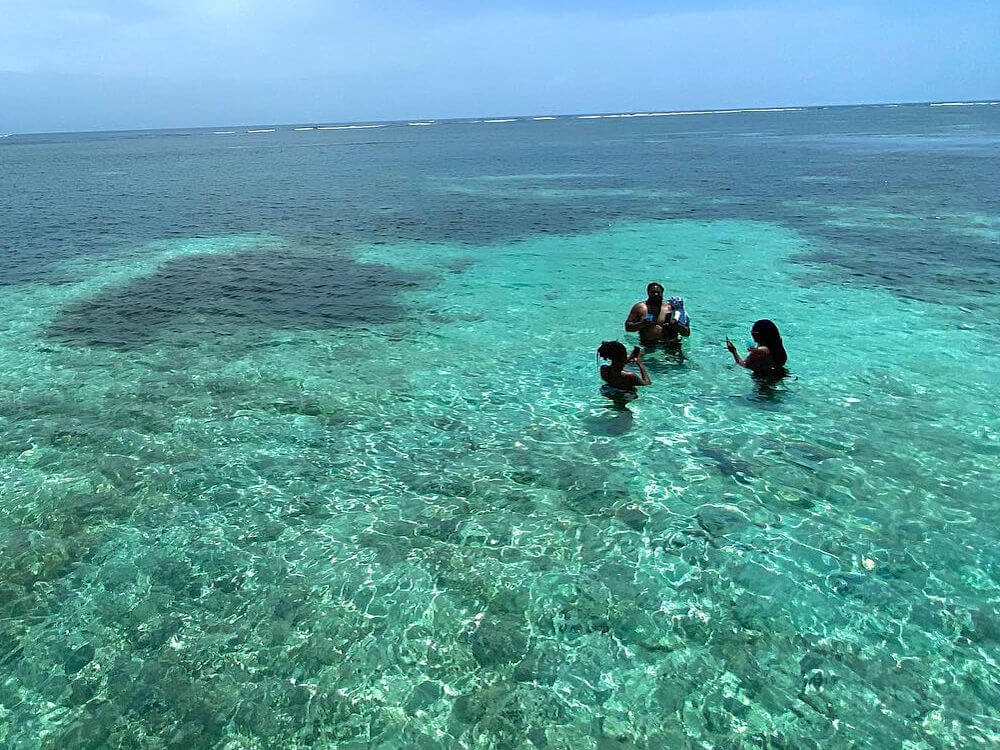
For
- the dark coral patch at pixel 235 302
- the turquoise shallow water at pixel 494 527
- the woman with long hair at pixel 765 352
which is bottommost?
the turquoise shallow water at pixel 494 527

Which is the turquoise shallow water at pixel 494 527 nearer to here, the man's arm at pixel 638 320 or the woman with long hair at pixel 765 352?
the woman with long hair at pixel 765 352

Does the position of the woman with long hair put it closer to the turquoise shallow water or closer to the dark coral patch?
the turquoise shallow water

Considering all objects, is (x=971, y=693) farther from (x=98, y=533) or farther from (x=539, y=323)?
(x=539, y=323)

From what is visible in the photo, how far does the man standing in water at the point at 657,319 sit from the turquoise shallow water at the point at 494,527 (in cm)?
129

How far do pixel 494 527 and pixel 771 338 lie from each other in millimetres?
10676

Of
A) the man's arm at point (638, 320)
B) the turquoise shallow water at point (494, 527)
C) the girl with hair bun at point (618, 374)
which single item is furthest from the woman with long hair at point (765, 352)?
the man's arm at point (638, 320)

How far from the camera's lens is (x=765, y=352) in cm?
1838

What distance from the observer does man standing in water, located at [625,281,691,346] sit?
68.4 ft

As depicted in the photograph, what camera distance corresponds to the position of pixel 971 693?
880cm

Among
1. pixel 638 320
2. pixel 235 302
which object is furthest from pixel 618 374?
pixel 235 302

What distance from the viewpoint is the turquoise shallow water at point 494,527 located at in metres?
8.91

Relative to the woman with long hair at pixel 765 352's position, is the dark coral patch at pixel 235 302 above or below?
below

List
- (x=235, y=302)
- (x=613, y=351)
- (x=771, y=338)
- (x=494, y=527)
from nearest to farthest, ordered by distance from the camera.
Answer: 1. (x=494, y=527)
2. (x=613, y=351)
3. (x=771, y=338)
4. (x=235, y=302)

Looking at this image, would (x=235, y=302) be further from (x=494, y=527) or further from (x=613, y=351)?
(x=494, y=527)
